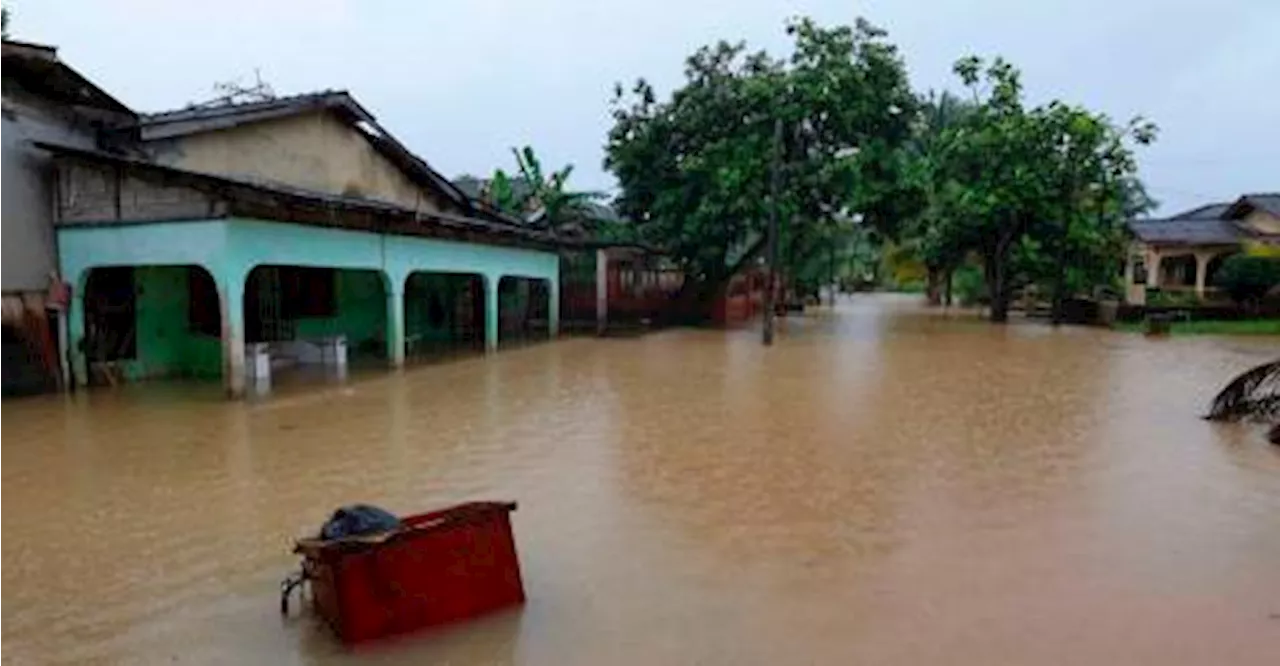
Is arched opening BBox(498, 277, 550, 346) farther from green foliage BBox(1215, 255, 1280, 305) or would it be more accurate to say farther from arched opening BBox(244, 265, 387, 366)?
green foliage BBox(1215, 255, 1280, 305)

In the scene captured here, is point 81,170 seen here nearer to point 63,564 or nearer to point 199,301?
point 199,301

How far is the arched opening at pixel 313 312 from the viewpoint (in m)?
17.4

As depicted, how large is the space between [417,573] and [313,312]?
588 inches

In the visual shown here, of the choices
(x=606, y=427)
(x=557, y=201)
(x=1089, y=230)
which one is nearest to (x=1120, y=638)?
(x=606, y=427)

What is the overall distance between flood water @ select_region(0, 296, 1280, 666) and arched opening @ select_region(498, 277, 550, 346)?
38.2 ft

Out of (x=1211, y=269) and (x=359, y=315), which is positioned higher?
(x=1211, y=269)

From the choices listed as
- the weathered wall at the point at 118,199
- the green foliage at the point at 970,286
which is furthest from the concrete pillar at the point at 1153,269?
the weathered wall at the point at 118,199

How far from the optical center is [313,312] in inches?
750

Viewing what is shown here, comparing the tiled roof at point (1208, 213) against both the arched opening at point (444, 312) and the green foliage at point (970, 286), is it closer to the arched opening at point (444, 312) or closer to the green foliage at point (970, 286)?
the green foliage at point (970, 286)

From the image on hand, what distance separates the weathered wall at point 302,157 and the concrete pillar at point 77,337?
2.88 metres

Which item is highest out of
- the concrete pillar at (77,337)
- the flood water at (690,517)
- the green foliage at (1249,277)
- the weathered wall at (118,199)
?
the weathered wall at (118,199)

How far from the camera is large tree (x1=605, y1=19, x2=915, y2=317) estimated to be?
28.0 metres

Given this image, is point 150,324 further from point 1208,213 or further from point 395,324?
point 1208,213

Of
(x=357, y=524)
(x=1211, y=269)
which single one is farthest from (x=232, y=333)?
(x=1211, y=269)
